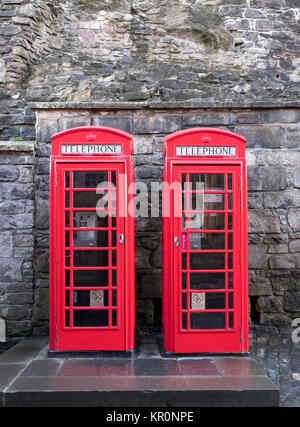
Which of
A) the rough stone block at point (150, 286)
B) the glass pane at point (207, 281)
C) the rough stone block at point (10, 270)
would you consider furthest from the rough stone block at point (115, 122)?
the glass pane at point (207, 281)

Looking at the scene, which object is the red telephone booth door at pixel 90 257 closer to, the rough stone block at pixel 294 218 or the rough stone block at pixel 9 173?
the rough stone block at pixel 9 173

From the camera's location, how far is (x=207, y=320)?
4.34m

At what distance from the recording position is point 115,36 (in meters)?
8.11

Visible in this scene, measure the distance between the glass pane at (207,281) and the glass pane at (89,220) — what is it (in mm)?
1123

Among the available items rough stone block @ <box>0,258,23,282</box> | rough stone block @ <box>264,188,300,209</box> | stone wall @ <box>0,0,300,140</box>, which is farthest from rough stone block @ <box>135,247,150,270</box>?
stone wall @ <box>0,0,300,140</box>

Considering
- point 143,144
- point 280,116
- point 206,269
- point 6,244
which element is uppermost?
point 280,116

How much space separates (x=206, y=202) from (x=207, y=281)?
0.86 m

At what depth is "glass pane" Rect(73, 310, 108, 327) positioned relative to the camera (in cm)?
432

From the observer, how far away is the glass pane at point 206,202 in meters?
4.35

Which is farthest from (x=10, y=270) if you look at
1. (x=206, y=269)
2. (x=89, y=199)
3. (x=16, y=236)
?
(x=206, y=269)

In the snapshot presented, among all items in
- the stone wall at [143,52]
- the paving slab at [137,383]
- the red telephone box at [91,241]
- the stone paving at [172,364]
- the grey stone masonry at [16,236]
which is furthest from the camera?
the stone wall at [143,52]

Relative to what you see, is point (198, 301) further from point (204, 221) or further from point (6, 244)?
point (6, 244)
